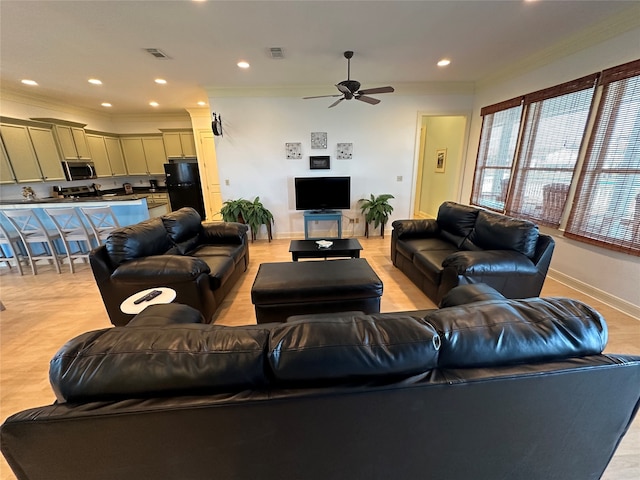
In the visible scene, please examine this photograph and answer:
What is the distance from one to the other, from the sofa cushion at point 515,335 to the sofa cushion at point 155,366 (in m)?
0.65

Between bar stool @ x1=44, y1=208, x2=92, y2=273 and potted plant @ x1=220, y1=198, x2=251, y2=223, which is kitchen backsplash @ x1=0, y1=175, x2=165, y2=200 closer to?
bar stool @ x1=44, y1=208, x2=92, y2=273

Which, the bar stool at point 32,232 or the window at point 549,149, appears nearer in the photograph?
the window at point 549,149

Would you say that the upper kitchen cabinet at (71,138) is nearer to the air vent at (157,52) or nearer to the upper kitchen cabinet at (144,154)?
the upper kitchen cabinet at (144,154)

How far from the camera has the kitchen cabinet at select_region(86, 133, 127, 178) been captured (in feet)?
19.5

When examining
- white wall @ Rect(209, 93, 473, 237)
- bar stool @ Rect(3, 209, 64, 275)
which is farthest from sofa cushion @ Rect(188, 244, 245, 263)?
bar stool @ Rect(3, 209, 64, 275)

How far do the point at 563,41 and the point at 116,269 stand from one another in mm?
5413

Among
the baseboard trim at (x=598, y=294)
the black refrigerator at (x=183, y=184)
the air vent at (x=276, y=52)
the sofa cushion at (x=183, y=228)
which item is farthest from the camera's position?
the black refrigerator at (x=183, y=184)

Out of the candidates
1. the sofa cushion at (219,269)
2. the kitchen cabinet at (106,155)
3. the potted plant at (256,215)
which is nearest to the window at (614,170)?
the sofa cushion at (219,269)

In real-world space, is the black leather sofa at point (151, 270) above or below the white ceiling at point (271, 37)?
below

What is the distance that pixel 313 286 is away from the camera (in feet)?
7.04

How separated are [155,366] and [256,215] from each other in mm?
4264

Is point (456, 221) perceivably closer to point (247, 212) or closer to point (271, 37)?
point (271, 37)

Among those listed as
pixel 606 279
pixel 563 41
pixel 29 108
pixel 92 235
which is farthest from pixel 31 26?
pixel 606 279

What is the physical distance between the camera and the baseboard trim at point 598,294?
2.51 meters
